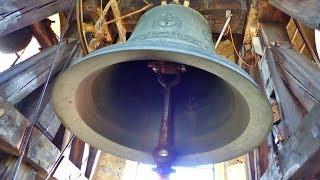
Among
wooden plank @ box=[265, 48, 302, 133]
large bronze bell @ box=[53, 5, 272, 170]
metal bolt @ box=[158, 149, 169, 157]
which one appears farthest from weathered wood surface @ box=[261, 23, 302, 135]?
metal bolt @ box=[158, 149, 169, 157]

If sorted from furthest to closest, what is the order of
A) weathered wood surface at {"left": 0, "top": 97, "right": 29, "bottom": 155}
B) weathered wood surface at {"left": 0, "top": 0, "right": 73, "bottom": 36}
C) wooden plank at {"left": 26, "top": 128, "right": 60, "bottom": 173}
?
weathered wood surface at {"left": 0, "top": 0, "right": 73, "bottom": 36} < wooden plank at {"left": 26, "top": 128, "right": 60, "bottom": 173} < weathered wood surface at {"left": 0, "top": 97, "right": 29, "bottom": 155}

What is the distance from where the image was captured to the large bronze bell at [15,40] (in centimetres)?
306

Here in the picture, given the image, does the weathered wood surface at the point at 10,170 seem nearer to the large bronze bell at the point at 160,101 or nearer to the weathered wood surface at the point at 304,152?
the large bronze bell at the point at 160,101

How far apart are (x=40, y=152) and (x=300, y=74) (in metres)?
1.48

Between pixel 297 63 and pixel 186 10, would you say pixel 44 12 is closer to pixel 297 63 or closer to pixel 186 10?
pixel 186 10

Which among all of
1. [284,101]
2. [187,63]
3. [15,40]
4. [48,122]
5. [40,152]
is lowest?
[40,152]

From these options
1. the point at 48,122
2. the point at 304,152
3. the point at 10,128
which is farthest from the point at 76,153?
the point at 304,152

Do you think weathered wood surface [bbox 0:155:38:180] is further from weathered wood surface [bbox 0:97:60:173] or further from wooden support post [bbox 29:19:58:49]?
wooden support post [bbox 29:19:58:49]

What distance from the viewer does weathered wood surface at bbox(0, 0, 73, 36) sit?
→ 2.13 metres

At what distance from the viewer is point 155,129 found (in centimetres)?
197

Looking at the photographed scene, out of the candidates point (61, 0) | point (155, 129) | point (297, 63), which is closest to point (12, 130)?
point (155, 129)

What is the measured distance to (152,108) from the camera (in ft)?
6.69

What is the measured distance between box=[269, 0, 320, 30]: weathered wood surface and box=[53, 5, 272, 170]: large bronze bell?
468mm

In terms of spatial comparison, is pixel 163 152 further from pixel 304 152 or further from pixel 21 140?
pixel 21 140
